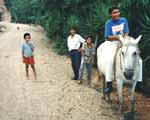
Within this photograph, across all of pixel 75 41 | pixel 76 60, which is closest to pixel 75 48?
pixel 75 41

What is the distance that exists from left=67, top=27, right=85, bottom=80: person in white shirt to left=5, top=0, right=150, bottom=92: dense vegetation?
1742 mm

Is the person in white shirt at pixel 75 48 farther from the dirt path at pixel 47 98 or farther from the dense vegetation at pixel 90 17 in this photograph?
the dense vegetation at pixel 90 17

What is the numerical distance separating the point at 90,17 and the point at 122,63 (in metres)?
8.67

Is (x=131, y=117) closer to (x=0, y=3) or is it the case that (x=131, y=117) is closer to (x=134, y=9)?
(x=134, y=9)

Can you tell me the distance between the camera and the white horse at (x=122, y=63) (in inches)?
354

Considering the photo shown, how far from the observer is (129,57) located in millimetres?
8953

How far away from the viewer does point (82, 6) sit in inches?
765

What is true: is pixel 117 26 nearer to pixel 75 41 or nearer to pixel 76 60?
pixel 75 41

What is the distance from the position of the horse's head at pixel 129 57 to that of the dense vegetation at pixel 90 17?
3746 millimetres

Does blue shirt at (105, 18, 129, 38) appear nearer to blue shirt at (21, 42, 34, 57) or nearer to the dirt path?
the dirt path

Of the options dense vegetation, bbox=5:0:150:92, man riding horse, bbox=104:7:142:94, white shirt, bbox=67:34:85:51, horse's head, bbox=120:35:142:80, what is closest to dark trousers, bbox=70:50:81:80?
white shirt, bbox=67:34:85:51

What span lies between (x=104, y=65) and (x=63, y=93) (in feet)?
7.42

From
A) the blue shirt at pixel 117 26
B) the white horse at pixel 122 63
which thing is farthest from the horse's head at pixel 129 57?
the blue shirt at pixel 117 26

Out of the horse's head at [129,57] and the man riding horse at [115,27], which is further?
the man riding horse at [115,27]
